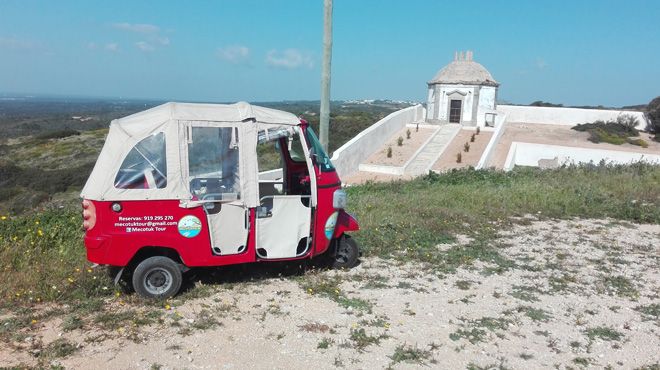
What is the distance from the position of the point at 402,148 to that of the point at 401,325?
2165 centimetres

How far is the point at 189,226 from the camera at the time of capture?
4.65 meters

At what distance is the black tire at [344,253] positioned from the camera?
588 centimetres

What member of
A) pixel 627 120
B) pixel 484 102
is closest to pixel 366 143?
pixel 484 102

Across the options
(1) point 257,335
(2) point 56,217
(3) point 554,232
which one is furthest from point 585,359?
(2) point 56,217

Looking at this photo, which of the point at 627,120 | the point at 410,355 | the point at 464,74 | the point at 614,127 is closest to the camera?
the point at 410,355

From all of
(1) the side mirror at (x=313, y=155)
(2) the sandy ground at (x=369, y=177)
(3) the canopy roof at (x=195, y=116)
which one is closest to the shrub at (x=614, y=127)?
(2) the sandy ground at (x=369, y=177)

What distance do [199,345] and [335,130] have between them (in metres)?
39.1

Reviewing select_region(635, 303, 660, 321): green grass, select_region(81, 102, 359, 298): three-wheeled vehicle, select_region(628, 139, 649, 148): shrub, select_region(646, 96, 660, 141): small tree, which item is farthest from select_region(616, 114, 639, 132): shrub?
select_region(81, 102, 359, 298): three-wheeled vehicle

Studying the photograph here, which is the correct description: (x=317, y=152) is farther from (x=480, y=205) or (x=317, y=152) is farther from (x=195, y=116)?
(x=480, y=205)

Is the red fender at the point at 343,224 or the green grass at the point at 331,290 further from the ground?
the red fender at the point at 343,224

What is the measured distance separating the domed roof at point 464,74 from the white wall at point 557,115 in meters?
5.44

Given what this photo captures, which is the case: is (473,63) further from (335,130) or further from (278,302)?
(278,302)

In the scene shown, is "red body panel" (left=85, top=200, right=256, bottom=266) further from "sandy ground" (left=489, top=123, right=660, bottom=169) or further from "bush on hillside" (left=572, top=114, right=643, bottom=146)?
"bush on hillside" (left=572, top=114, right=643, bottom=146)

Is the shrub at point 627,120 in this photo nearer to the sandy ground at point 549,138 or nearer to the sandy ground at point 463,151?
the sandy ground at point 549,138
